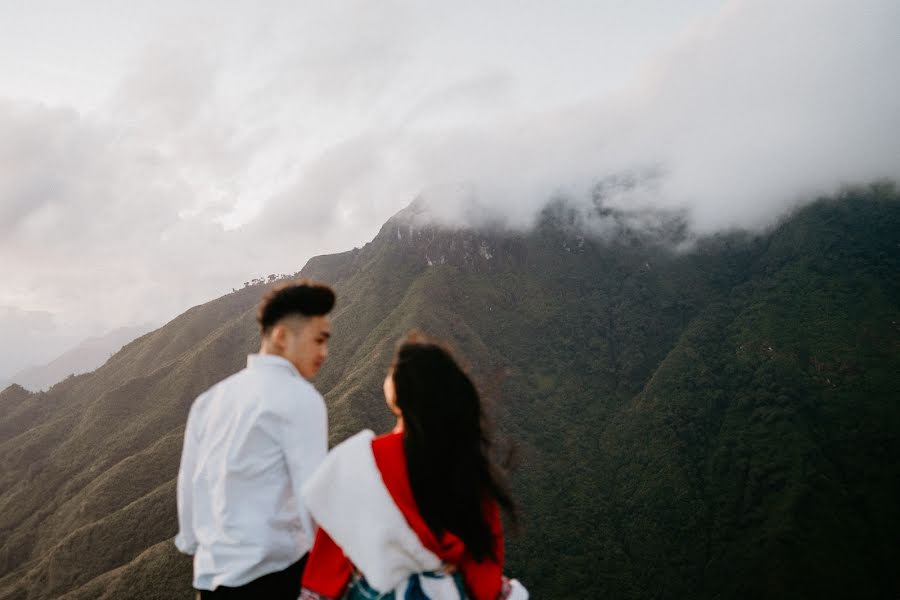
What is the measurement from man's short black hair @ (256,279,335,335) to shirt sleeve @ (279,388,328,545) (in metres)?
0.71

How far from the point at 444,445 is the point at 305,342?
1.23 metres

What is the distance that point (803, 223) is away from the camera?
132000 mm

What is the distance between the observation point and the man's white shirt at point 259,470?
281 centimetres

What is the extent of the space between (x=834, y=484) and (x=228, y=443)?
102 m

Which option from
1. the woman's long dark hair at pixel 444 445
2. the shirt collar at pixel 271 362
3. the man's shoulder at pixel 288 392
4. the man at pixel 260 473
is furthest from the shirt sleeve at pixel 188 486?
the woman's long dark hair at pixel 444 445

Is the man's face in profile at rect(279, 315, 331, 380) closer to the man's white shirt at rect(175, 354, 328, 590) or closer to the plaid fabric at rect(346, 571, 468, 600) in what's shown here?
the man's white shirt at rect(175, 354, 328, 590)

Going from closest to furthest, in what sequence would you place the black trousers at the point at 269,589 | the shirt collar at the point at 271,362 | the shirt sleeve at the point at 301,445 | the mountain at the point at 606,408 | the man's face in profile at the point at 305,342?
1. the shirt sleeve at the point at 301,445
2. the black trousers at the point at 269,589
3. the shirt collar at the point at 271,362
4. the man's face in profile at the point at 305,342
5. the mountain at the point at 606,408

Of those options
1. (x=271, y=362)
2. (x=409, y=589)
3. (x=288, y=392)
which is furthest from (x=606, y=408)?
(x=288, y=392)

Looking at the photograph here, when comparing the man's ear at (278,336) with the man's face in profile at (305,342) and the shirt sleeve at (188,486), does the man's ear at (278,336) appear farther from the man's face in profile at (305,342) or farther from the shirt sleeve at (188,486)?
the shirt sleeve at (188,486)

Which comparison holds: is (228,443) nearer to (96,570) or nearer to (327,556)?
(327,556)

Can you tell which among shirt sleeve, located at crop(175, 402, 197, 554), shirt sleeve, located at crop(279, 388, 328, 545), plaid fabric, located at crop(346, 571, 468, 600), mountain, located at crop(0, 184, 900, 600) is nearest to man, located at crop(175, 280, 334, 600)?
shirt sleeve, located at crop(279, 388, 328, 545)

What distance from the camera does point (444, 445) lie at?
2781 mm

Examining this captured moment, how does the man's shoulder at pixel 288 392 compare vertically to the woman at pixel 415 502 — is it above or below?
above

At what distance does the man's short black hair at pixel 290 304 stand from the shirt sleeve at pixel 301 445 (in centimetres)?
71
